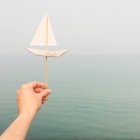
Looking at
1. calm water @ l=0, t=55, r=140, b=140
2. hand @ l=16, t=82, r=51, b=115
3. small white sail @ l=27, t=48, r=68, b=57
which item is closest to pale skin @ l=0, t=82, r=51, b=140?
hand @ l=16, t=82, r=51, b=115

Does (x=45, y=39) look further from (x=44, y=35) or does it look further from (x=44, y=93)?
(x=44, y=93)

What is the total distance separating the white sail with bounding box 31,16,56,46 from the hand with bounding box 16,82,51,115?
258mm

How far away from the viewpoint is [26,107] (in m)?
1.48

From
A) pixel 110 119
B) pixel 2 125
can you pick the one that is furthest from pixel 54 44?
pixel 110 119

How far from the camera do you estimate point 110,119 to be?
5694cm

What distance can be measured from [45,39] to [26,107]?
20.4 inches

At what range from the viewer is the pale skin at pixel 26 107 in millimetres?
1323

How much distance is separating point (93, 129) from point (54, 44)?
50.8 m

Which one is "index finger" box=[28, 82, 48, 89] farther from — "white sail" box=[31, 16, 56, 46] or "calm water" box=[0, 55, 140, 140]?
"calm water" box=[0, 55, 140, 140]

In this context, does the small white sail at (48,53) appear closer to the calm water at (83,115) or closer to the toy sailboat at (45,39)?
the toy sailboat at (45,39)

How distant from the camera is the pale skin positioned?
1.32 meters

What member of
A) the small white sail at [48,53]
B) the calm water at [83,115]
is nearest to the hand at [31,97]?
the small white sail at [48,53]

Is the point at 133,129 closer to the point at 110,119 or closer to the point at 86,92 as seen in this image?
the point at 110,119

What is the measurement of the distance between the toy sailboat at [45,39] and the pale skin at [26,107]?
205 millimetres
